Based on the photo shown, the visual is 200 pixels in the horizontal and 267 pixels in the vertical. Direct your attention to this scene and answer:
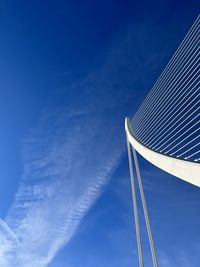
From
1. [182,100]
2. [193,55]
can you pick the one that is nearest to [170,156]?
[182,100]

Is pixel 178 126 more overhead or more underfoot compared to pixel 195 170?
more overhead

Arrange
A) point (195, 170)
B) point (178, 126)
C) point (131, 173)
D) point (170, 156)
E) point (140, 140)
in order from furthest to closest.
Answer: point (131, 173) → point (140, 140) → point (178, 126) → point (170, 156) → point (195, 170)

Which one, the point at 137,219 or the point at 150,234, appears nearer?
the point at 150,234

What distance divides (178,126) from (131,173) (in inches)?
284

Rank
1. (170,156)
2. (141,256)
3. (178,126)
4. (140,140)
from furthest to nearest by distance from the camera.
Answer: (140,140) < (141,256) < (178,126) < (170,156)

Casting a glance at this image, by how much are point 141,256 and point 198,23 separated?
942 centimetres

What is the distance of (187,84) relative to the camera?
1021 cm

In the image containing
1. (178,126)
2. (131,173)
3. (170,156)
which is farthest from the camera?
(131,173)

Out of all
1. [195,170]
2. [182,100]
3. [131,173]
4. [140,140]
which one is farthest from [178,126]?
[131,173]

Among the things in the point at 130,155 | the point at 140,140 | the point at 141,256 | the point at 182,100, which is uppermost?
the point at 130,155

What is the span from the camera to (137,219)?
14.0 m

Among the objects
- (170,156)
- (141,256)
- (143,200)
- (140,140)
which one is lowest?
(141,256)

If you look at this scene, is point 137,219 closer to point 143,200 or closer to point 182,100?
point 143,200

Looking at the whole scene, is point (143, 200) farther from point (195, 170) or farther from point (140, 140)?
point (195, 170)
